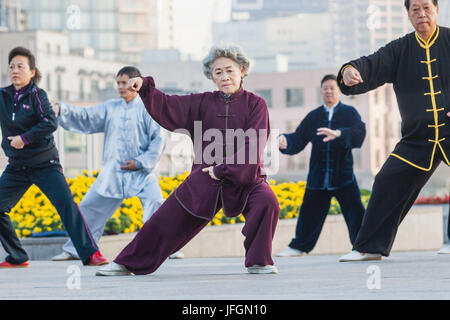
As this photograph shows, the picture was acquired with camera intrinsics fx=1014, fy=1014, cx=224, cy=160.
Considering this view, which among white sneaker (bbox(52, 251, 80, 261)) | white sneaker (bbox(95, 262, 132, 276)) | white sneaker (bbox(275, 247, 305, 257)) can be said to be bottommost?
white sneaker (bbox(275, 247, 305, 257))

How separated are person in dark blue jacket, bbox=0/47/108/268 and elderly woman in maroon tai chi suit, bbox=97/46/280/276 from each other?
131 cm

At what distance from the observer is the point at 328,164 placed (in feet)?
32.5

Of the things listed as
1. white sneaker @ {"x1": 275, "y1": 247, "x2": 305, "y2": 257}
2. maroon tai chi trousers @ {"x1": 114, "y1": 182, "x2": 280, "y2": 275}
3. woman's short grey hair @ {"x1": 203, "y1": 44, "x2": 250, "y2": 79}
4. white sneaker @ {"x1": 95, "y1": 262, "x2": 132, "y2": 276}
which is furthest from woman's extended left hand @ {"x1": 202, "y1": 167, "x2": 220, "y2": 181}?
white sneaker @ {"x1": 275, "y1": 247, "x2": 305, "y2": 257}

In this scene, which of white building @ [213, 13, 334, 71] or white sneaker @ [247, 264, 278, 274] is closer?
white sneaker @ [247, 264, 278, 274]

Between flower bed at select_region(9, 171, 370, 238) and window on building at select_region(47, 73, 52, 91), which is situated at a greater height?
window on building at select_region(47, 73, 52, 91)

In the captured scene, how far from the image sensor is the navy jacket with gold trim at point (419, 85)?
289 inches

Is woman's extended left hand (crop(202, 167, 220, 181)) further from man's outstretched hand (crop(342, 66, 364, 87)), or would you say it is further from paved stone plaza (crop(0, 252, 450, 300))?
man's outstretched hand (crop(342, 66, 364, 87))

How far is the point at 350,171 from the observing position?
32.7ft

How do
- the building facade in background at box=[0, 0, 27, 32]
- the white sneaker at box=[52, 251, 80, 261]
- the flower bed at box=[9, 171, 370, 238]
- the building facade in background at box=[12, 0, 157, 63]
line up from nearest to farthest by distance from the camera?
1. the white sneaker at box=[52, 251, 80, 261]
2. the flower bed at box=[9, 171, 370, 238]
3. the building facade in background at box=[0, 0, 27, 32]
4. the building facade in background at box=[12, 0, 157, 63]

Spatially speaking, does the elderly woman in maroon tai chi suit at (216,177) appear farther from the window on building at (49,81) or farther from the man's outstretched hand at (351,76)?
the window on building at (49,81)

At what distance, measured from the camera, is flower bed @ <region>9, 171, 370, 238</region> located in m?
10.8

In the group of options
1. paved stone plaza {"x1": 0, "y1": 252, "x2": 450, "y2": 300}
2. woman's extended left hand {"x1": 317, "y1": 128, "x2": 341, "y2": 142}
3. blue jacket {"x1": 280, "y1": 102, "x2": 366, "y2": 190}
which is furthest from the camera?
blue jacket {"x1": 280, "y1": 102, "x2": 366, "y2": 190}
